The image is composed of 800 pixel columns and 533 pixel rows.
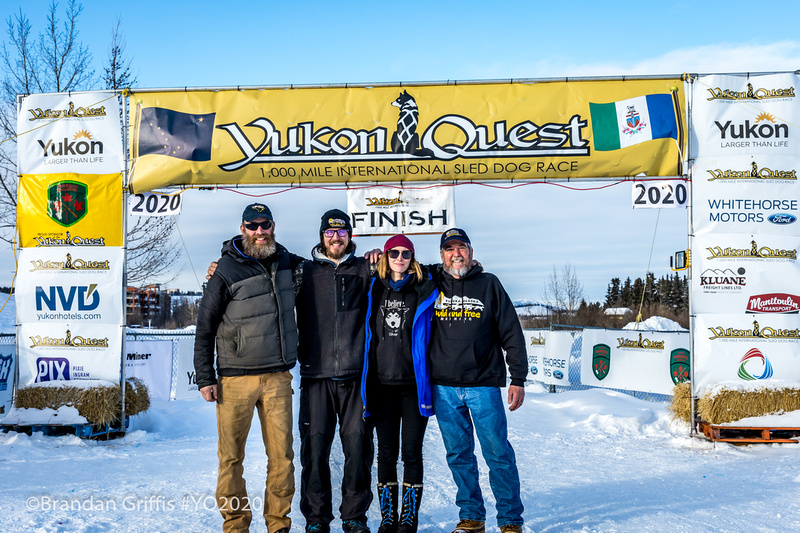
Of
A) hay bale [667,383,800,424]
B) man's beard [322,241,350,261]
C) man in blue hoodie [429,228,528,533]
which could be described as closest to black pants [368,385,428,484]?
man in blue hoodie [429,228,528,533]

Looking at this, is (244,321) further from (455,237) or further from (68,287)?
(68,287)

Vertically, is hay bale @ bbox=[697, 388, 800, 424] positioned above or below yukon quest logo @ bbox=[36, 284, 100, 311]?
below

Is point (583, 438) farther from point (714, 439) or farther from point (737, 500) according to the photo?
point (737, 500)

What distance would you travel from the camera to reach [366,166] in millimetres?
7023

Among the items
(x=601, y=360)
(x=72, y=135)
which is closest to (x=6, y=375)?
(x=72, y=135)

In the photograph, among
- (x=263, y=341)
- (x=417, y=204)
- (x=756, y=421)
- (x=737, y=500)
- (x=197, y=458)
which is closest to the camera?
(x=263, y=341)

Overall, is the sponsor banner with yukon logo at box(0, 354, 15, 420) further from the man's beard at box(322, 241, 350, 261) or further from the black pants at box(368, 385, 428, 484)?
the black pants at box(368, 385, 428, 484)

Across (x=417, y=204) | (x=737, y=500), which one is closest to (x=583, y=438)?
(x=737, y=500)

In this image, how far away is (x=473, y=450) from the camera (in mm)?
3664

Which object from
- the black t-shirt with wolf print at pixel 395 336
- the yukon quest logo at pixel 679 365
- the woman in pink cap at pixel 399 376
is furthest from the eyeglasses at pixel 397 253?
the yukon quest logo at pixel 679 365

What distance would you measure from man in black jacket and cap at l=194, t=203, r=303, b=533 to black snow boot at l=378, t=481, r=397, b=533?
56cm

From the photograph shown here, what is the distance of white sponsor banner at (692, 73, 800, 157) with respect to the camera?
688 centimetres

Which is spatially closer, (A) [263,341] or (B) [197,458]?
(A) [263,341]

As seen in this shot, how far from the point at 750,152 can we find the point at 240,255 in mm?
6186
